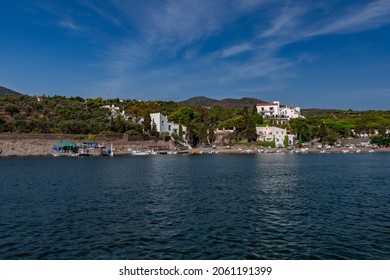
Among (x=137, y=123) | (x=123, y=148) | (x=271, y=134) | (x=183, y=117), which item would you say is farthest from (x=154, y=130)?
(x=271, y=134)

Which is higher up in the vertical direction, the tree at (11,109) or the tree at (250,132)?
the tree at (11,109)

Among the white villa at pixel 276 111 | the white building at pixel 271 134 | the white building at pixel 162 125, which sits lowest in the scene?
the white building at pixel 271 134

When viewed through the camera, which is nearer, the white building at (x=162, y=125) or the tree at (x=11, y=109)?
the tree at (x=11, y=109)

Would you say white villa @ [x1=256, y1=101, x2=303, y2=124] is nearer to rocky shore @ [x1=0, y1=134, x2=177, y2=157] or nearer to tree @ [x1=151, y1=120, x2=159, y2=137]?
tree @ [x1=151, y1=120, x2=159, y2=137]

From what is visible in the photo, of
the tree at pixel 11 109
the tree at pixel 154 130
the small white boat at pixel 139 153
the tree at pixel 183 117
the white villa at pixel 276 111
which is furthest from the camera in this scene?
the white villa at pixel 276 111

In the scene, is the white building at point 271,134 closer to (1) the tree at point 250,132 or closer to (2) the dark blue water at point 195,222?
(1) the tree at point 250,132

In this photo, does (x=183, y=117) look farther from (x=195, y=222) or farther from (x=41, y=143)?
(x=195, y=222)

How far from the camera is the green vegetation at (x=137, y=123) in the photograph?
92.2 m

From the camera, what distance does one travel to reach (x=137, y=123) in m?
105

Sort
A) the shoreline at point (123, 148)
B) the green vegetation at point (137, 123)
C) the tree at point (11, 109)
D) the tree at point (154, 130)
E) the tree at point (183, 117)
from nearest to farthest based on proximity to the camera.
A: the shoreline at point (123, 148)
the green vegetation at point (137, 123)
the tree at point (11, 109)
the tree at point (154, 130)
the tree at point (183, 117)

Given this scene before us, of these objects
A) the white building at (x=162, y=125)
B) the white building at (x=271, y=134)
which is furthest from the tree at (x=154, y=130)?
the white building at (x=271, y=134)

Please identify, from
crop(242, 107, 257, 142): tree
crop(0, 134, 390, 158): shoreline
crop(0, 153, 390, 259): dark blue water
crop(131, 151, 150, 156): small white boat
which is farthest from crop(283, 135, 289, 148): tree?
crop(0, 153, 390, 259): dark blue water

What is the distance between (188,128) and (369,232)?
312 feet

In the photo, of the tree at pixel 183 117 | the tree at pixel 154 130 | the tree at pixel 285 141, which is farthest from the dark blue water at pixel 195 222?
the tree at pixel 183 117
